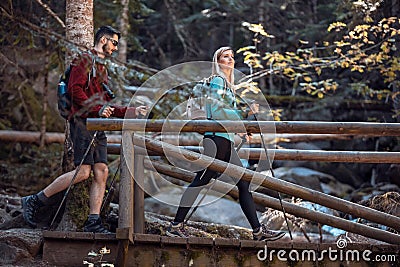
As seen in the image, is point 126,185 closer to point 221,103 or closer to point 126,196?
point 126,196

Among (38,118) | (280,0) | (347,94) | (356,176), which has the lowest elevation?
(356,176)

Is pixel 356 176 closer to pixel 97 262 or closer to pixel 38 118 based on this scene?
pixel 38 118

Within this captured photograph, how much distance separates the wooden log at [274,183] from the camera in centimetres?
607

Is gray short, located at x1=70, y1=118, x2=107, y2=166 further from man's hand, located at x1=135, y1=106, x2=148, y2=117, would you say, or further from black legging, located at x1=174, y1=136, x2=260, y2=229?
black legging, located at x1=174, y1=136, x2=260, y2=229

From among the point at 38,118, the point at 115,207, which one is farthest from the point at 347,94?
the point at 115,207

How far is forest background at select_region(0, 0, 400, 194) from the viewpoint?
10336 millimetres

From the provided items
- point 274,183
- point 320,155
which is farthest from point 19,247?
point 320,155

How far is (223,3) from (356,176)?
6424 mm

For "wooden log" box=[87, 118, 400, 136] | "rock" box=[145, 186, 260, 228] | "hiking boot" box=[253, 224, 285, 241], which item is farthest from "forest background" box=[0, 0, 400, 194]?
"hiking boot" box=[253, 224, 285, 241]

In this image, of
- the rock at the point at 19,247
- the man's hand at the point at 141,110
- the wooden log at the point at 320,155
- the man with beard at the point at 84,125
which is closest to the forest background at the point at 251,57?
the man with beard at the point at 84,125

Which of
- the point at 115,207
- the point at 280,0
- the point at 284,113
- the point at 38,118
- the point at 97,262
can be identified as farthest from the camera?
the point at 280,0

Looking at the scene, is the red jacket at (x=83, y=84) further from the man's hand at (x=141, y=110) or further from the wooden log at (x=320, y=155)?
the wooden log at (x=320, y=155)

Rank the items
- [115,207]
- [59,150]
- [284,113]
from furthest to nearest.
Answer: [284,113] < [59,150] < [115,207]

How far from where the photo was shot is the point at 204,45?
21.2 metres
